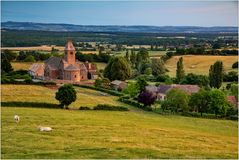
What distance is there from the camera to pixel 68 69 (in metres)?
78.5

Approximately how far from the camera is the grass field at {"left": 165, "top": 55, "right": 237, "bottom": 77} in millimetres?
103312

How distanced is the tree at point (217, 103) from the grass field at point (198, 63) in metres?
50.1

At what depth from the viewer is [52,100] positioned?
45562 millimetres

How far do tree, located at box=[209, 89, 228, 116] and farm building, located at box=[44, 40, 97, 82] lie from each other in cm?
3616

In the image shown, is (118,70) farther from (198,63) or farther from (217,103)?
(198,63)

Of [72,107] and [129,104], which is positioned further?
[129,104]

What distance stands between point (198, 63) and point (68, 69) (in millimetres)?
46024

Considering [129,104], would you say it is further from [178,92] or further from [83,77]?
[83,77]

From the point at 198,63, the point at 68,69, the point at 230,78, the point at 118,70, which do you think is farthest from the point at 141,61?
the point at 68,69

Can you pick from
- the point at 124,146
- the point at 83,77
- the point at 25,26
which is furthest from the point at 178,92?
the point at 25,26

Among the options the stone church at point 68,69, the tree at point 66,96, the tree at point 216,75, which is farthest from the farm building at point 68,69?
the tree at point 66,96

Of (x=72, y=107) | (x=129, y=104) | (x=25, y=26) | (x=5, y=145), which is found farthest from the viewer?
(x=25, y=26)

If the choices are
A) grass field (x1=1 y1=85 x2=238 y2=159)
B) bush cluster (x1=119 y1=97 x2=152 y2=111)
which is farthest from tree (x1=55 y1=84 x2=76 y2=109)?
bush cluster (x1=119 y1=97 x2=152 y2=111)

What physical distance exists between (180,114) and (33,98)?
56.0 ft
